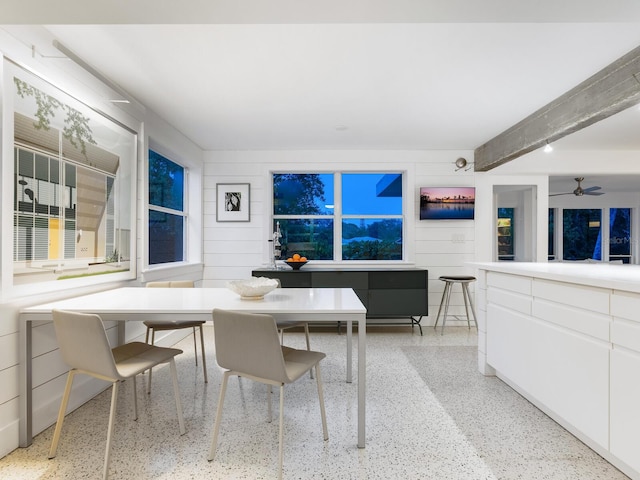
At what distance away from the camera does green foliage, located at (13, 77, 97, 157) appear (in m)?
2.01

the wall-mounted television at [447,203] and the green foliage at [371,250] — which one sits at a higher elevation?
the wall-mounted television at [447,203]

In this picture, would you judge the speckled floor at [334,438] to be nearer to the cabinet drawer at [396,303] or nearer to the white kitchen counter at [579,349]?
the white kitchen counter at [579,349]

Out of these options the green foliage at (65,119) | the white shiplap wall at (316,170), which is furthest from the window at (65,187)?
the white shiplap wall at (316,170)

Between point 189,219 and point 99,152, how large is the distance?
2154 mm

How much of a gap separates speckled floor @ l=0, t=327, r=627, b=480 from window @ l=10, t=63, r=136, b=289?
1023 mm

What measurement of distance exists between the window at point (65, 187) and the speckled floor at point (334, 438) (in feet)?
3.36

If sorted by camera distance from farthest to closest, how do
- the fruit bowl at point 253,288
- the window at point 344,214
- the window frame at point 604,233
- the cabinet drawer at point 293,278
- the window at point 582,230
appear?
1. the window at point 582,230
2. the window frame at point 604,233
3. the window at point 344,214
4. the cabinet drawer at point 293,278
5. the fruit bowl at point 253,288

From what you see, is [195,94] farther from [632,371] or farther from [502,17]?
[632,371]

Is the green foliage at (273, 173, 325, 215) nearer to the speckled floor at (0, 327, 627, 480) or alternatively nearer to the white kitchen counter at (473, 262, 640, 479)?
the speckled floor at (0, 327, 627, 480)

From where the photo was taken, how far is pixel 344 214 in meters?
5.03

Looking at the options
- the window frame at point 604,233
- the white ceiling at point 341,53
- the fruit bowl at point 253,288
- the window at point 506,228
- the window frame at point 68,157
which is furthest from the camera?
the window frame at point 604,233

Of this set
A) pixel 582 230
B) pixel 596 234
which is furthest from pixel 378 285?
pixel 596 234

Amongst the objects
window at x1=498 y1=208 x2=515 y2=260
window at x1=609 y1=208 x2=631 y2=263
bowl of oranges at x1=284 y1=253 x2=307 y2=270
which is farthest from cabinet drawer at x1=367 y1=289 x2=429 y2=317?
window at x1=609 y1=208 x2=631 y2=263

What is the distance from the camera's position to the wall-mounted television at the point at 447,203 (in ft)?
15.5
